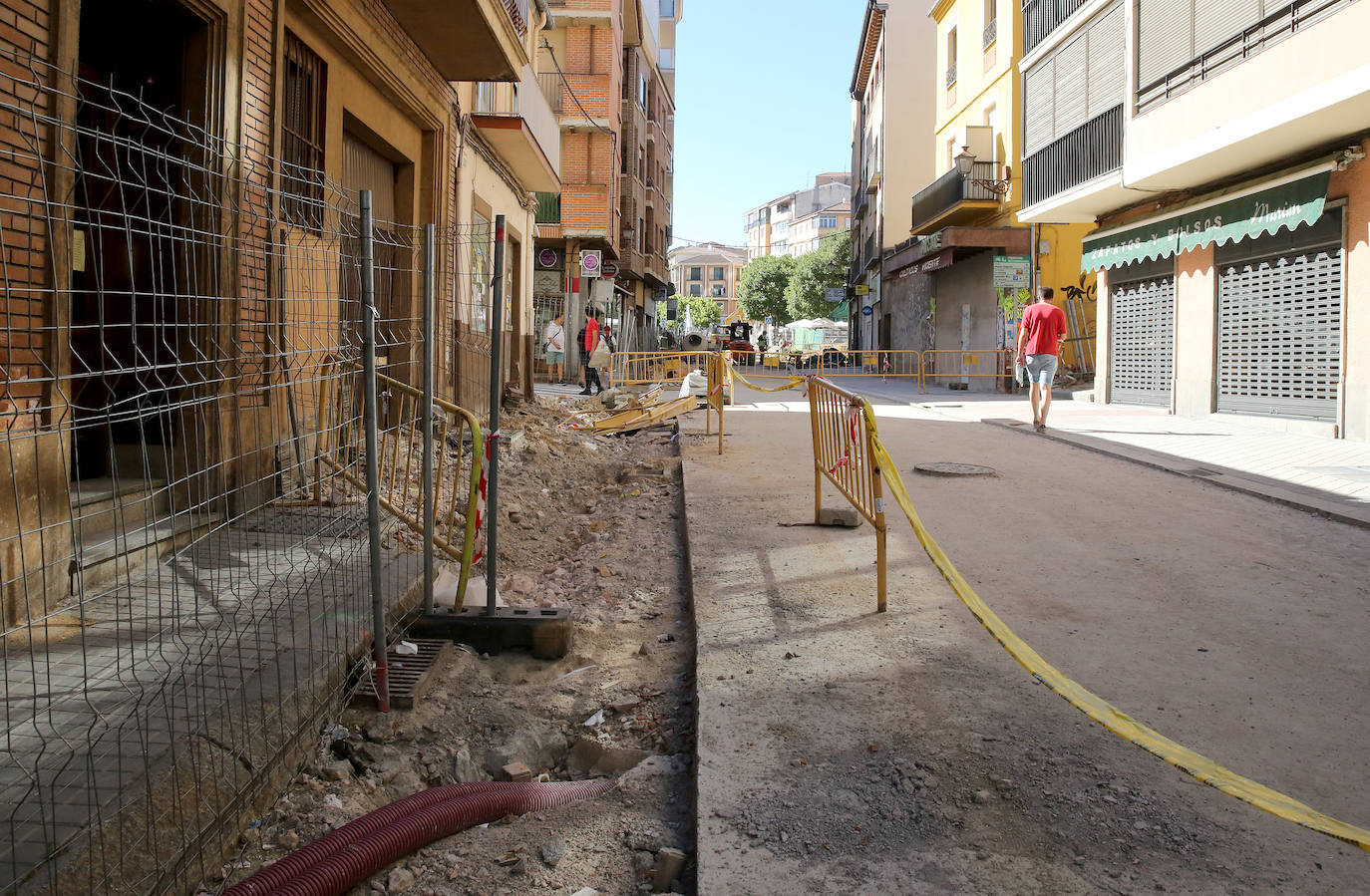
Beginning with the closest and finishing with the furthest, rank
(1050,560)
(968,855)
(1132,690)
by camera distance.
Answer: (968,855)
(1132,690)
(1050,560)

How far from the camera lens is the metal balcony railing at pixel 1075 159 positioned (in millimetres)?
17641

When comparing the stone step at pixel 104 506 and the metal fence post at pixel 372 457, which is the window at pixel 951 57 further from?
the metal fence post at pixel 372 457

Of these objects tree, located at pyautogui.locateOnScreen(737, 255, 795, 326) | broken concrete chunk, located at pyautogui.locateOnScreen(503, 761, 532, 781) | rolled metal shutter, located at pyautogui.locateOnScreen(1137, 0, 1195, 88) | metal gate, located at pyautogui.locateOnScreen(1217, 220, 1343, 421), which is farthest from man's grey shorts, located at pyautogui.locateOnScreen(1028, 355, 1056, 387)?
tree, located at pyautogui.locateOnScreen(737, 255, 795, 326)

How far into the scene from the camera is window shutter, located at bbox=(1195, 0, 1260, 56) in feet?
43.5

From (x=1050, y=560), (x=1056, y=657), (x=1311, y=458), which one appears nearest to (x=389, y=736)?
(x=1056, y=657)

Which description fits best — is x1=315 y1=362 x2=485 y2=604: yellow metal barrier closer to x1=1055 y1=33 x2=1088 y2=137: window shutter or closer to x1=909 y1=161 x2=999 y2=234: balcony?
x1=1055 y1=33 x2=1088 y2=137: window shutter

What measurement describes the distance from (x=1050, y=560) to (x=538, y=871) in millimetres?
3984

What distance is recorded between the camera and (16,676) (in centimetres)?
317

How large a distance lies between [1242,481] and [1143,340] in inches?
413

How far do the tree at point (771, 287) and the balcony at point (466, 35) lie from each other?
78897 mm

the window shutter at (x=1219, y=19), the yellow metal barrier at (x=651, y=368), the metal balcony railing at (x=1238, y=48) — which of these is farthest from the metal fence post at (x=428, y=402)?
the yellow metal barrier at (x=651, y=368)

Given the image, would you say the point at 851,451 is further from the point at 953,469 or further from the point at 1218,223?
the point at 1218,223

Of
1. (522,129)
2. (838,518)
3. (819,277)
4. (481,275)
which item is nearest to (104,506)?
(838,518)

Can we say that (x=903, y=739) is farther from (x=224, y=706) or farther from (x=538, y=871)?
(x=224, y=706)
